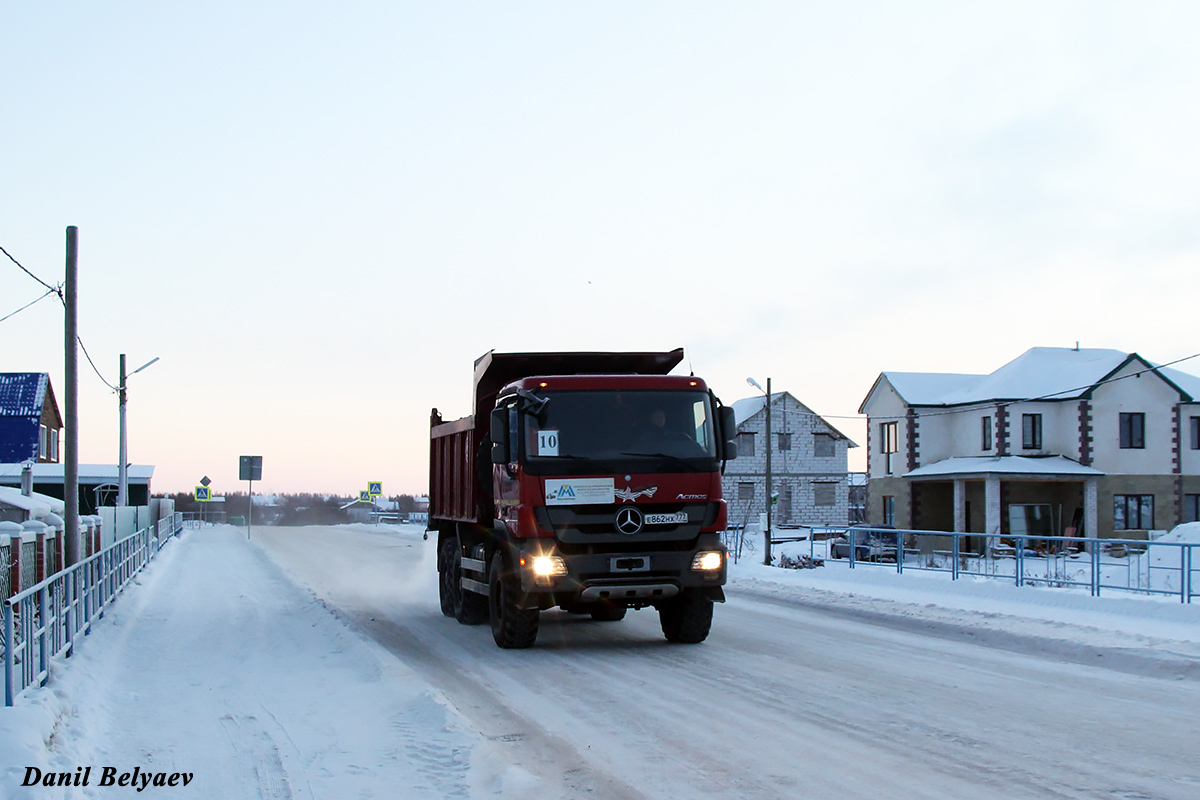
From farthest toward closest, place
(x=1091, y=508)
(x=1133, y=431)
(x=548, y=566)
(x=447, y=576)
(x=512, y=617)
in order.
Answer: (x=1133, y=431) → (x=1091, y=508) → (x=447, y=576) → (x=512, y=617) → (x=548, y=566)

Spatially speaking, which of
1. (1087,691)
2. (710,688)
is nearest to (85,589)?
(710,688)

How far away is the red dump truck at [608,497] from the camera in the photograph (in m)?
11.8

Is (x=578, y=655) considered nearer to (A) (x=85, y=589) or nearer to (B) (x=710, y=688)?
(B) (x=710, y=688)

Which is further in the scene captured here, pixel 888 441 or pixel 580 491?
pixel 888 441

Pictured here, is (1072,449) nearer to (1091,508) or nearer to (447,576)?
(1091,508)

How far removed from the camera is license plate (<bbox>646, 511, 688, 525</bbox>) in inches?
472

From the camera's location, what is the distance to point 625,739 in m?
7.86

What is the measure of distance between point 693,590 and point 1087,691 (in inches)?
169

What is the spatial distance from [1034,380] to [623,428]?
34695 millimetres

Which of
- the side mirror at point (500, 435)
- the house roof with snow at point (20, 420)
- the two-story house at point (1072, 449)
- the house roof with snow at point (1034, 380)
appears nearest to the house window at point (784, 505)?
the house roof with snow at point (1034, 380)

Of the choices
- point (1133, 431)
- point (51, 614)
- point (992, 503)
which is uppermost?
point (1133, 431)

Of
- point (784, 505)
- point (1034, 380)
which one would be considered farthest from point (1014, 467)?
point (784, 505)

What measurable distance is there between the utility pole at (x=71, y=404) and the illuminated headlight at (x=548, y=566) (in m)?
8.32

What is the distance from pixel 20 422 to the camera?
54.2 m
